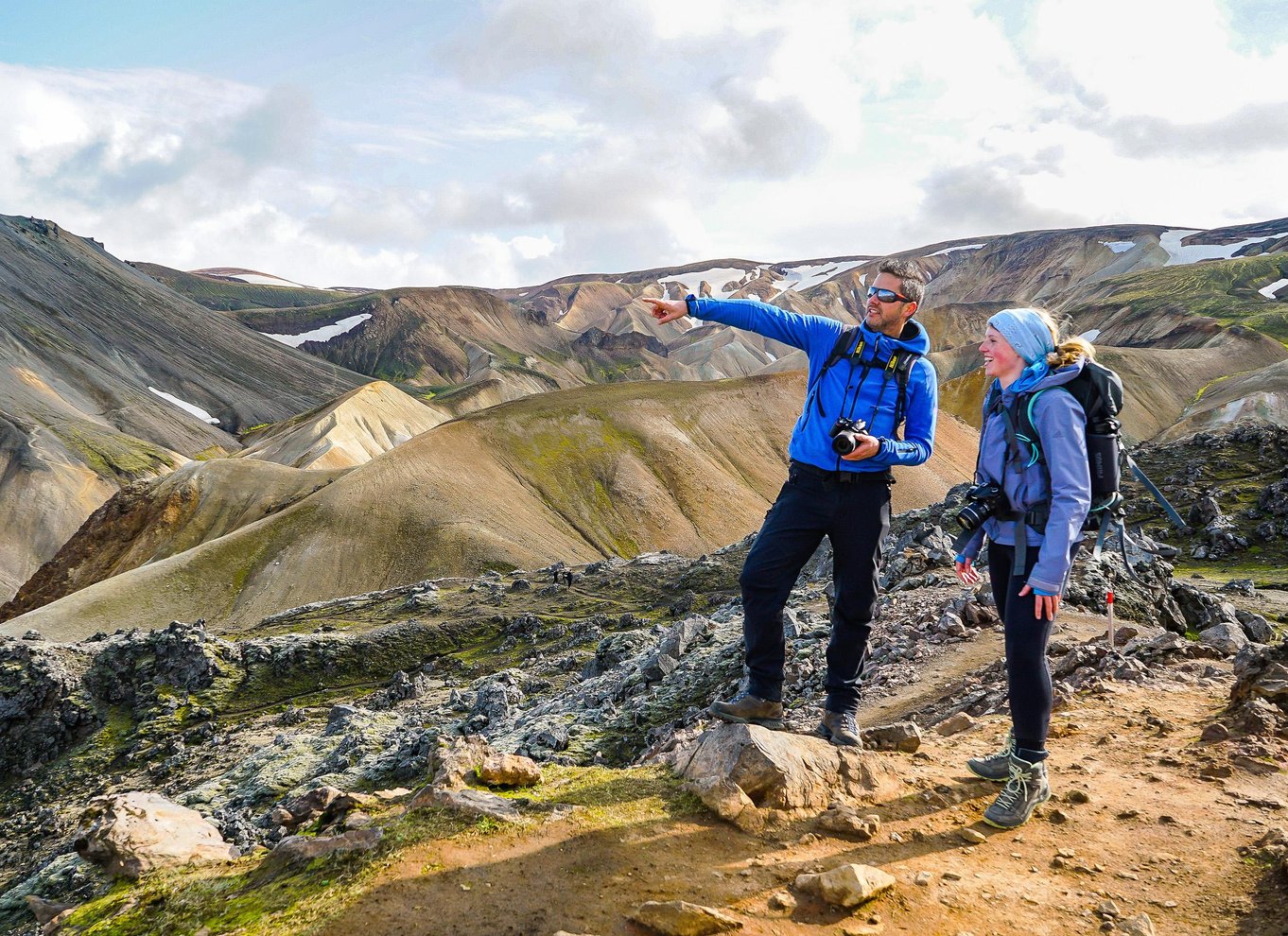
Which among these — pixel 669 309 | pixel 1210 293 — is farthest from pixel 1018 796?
pixel 1210 293

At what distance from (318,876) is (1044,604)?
14.5 feet

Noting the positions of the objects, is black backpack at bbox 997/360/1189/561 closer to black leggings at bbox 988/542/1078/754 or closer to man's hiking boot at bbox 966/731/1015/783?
black leggings at bbox 988/542/1078/754

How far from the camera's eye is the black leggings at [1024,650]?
5.09 meters

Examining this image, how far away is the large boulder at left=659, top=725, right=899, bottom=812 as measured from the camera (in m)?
5.25

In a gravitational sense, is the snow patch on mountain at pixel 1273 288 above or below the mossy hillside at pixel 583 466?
above

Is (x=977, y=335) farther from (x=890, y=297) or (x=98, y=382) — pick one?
(x=890, y=297)

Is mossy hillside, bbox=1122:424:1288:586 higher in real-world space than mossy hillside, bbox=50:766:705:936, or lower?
lower

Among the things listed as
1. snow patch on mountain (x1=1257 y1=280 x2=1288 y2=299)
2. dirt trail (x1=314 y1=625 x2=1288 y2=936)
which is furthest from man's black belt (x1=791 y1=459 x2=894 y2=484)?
snow patch on mountain (x1=1257 y1=280 x2=1288 y2=299)

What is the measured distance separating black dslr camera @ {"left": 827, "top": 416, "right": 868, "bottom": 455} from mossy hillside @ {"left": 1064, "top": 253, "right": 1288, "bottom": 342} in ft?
436

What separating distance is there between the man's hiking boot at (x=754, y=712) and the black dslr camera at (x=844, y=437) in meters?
1.89

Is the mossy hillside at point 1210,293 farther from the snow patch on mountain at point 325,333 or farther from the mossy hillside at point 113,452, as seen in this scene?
the snow patch on mountain at point 325,333

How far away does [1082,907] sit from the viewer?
171 inches

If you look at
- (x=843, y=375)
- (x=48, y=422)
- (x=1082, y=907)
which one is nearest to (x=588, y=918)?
(x=1082, y=907)

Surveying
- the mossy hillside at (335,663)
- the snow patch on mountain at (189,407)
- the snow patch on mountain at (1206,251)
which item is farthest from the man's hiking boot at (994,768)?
the snow patch on mountain at (1206,251)
